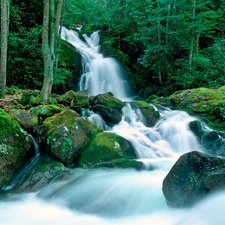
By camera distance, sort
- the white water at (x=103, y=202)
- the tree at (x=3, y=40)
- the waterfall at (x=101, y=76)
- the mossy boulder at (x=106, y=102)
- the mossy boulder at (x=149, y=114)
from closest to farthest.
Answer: the white water at (x=103, y=202)
the tree at (x=3, y=40)
the mossy boulder at (x=106, y=102)
the mossy boulder at (x=149, y=114)
the waterfall at (x=101, y=76)

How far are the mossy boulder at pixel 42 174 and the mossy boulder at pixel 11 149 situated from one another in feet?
0.92

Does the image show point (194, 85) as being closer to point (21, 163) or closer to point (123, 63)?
point (123, 63)

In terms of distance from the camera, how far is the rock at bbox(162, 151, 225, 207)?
3805 mm

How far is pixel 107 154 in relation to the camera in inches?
244

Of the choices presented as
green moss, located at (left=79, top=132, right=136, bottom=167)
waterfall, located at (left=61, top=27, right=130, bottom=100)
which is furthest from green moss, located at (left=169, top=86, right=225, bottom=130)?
waterfall, located at (left=61, top=27, right=130, bottom=100)

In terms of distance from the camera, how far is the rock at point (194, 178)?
380 centimetres

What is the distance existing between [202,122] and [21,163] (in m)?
6.45

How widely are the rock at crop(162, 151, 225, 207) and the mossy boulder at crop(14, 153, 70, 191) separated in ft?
8.68

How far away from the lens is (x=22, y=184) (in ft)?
17.5

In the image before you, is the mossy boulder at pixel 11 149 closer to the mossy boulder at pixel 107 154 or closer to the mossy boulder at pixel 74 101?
the mossy boulder at pixel 107 154

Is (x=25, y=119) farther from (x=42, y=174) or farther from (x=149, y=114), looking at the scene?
(x=149, y=114)

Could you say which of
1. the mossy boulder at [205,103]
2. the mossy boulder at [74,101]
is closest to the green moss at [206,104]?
the mossy boulder at [205,103]

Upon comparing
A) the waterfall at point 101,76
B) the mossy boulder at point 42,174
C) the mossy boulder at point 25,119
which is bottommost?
the mossy boulder at point 42,174

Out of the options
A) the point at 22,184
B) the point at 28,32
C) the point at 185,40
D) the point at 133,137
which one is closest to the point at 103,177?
the point at 22,184
